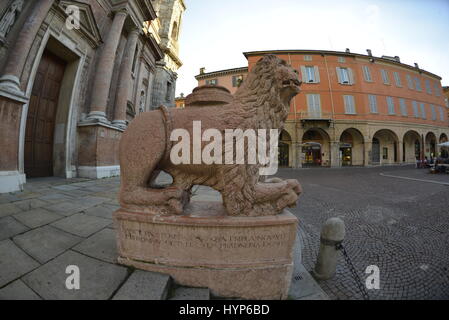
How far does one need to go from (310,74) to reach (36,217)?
68.0ft

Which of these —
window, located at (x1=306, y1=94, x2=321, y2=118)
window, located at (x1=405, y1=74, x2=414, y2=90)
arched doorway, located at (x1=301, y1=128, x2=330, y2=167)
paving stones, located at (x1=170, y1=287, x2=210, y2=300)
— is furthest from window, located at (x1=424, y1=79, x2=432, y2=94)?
paving stones, located at (x1=170, y1=287, x2=210, y2=300)

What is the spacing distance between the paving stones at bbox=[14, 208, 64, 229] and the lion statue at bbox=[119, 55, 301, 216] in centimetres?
153

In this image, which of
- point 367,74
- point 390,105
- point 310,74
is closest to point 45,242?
point 310,74

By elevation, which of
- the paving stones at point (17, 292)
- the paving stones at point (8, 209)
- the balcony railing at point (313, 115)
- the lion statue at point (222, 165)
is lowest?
the paving stones at point (17, 292)

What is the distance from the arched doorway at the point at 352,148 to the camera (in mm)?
17438

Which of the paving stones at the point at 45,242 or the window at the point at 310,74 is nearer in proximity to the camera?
the paving stones at the point at 45,242

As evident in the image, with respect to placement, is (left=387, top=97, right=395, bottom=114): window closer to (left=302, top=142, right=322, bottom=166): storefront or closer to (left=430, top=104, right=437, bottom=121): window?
(left=430, top=104, right=437, bottom=121): window

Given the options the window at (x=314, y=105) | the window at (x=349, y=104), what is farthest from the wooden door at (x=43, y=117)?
the window at (x=349, y=104)

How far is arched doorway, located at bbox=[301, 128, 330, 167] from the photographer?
683 inches

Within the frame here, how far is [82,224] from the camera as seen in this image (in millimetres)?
2037

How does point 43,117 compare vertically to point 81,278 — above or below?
above

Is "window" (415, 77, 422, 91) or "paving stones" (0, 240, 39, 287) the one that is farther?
"window" (415, 77, 422, 91)

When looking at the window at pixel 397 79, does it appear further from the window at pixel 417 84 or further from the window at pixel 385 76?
the window at pixel 417 84

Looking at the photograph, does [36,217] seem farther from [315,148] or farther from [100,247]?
[315,148]
